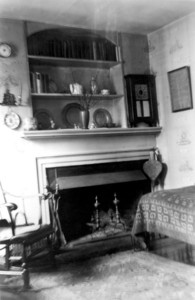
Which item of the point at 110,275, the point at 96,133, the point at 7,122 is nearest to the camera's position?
the point at 110,275

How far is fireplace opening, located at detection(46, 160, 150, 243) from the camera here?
13.2 feet

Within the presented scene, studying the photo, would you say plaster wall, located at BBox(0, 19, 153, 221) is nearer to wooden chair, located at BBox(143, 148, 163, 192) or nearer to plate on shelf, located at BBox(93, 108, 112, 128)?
plate on shelf, located at BBox(93, 108, 112, 128)

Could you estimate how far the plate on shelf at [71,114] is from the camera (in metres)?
4.14

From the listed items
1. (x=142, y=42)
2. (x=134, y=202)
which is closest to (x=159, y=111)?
(x=142, y=42)

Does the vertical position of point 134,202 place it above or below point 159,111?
below

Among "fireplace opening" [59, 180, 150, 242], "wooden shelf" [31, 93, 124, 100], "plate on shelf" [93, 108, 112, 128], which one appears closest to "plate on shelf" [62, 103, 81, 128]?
"wooden shelf" [31, 93, 124, 100]

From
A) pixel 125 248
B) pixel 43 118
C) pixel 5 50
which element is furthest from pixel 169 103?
pixel 5 50

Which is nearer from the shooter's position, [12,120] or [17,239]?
[17,239]

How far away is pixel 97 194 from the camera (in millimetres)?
4273

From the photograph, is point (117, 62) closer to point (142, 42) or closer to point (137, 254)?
point (142, 42)

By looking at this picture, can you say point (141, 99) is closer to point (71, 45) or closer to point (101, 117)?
point (101, 117)

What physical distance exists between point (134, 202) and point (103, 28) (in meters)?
2.16

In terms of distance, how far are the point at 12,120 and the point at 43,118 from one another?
19.1 inches

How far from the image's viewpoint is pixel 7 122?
360 centimetres
